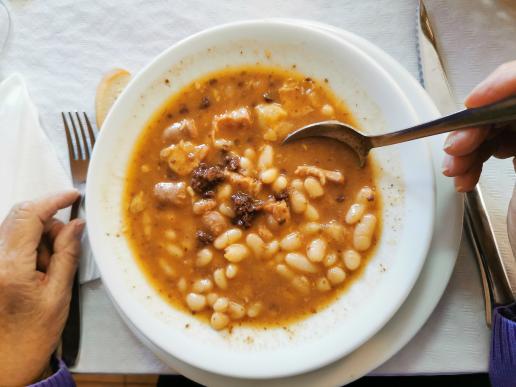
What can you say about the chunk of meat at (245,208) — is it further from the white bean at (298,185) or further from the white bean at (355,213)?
the white bean at (355,213)

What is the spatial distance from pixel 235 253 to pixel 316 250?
317mm

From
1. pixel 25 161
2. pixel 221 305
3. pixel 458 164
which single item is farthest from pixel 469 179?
pixel 25 161

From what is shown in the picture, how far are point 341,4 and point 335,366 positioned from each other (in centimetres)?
159

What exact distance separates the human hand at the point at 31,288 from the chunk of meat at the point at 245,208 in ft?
2.27

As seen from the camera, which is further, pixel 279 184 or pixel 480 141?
pixel 279 184

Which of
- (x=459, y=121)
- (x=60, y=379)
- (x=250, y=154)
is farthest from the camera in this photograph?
(x=60, y=379)

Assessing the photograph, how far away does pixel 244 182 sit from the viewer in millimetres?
1991

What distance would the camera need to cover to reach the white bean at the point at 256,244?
6.47ft

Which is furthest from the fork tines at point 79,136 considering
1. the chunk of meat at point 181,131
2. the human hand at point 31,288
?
the chunk of meat at point 181,131

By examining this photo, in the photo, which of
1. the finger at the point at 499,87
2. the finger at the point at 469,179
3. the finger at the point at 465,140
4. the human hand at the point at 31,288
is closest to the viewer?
the finger at the point at 499,87

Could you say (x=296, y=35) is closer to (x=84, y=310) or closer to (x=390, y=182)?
(x=390, y=182)

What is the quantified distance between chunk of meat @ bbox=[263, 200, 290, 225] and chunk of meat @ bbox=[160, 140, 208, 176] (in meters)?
0.33

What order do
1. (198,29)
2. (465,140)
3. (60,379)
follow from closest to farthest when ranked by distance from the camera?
1. (465,140)
2. (60,379)
3. (198,29)

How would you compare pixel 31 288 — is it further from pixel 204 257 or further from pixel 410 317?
pixel 410 317
